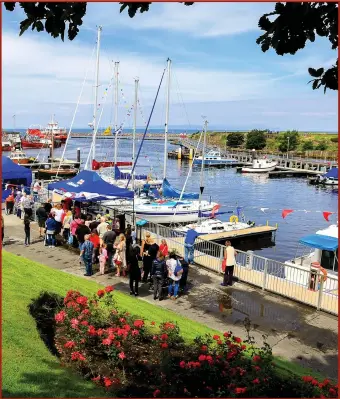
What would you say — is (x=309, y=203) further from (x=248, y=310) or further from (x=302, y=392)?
(x=302, y=392)

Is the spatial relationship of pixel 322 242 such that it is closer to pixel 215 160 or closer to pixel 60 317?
pixel 60 317

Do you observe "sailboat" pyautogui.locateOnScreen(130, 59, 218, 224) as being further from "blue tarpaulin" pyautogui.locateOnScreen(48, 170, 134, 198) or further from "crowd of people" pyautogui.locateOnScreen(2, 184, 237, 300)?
"crowd of people" pyautogui.locateOnScreen(2, 184, 237, 300)

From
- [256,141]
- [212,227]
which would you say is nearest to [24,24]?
[212,227]

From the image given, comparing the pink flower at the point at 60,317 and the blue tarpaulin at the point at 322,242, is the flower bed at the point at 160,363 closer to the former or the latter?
the pink flower at the point at 60,317

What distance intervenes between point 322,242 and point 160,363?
11.9 m

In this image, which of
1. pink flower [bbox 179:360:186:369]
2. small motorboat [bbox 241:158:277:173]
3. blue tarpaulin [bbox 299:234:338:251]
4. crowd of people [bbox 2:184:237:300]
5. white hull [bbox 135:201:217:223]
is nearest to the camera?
pink flower [bbox 179:360:186:369]

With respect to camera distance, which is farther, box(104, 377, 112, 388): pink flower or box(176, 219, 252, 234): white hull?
box(176, 219, 252, 234): white hull

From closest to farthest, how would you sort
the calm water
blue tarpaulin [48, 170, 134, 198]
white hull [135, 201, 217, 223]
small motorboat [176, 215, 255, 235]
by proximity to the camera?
blue tarpaulin [48, 170, 134, 198] → small motorboat [176, 215, 255, 235] → white hull [135, 201, 217, 223] → the calm water

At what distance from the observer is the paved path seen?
9.52 metres

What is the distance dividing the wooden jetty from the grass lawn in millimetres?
16434

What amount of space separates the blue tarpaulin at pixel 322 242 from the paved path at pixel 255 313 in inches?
177

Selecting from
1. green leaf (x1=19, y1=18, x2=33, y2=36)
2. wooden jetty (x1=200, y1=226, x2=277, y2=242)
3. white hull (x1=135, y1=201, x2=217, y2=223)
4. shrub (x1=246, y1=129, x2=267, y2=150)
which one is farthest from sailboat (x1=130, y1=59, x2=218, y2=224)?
shrub (x1=246, y1=129, x2=267, y2=150)

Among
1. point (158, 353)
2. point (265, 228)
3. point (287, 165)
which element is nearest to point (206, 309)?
point (158, 353)

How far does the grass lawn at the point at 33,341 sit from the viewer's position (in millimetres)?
5562
